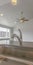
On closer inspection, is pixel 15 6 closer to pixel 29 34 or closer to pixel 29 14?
pixel 29 14

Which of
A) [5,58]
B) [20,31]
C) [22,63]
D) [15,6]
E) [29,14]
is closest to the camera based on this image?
[22,63]

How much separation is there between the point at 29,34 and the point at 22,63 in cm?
38

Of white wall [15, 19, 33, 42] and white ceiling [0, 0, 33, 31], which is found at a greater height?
white ceiling [0, 0, 33, 31]

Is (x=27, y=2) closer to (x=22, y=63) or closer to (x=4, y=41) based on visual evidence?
(x=4, y=41)

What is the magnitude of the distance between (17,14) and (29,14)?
248mm

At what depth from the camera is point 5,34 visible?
1.38m

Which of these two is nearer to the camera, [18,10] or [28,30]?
[28,30]

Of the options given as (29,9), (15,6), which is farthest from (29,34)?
(15,6)

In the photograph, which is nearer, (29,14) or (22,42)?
(29,14)

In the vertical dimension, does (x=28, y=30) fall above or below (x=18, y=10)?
below

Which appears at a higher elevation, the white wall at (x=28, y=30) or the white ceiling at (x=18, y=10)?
the white ceiling at (x=18, y=10)

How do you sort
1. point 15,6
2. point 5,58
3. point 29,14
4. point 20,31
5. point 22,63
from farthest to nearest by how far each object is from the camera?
point 15,6
point 20,31
point 29,14
point 5,58
point 22,63

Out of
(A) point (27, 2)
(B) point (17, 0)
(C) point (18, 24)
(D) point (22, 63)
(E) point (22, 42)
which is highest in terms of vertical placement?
(B) point (17, 0)

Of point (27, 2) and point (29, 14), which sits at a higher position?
point (27, 2)
